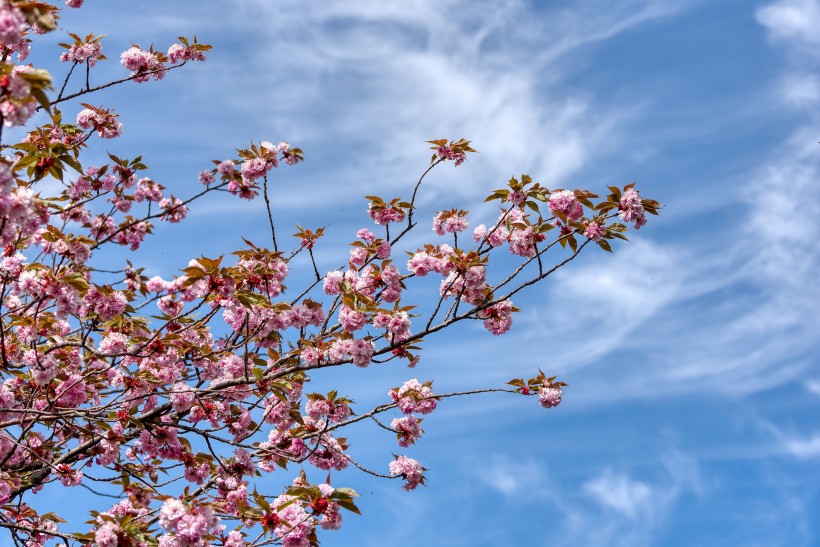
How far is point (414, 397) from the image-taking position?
7.38 m

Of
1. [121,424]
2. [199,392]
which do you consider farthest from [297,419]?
[121,424]

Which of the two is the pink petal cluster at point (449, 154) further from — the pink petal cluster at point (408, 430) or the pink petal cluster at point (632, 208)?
the pink petal cluster at point (408, 430)

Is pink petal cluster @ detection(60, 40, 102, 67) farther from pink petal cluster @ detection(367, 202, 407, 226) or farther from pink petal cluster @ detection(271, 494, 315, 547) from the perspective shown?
pink petal cluster @ detection(271, 494, 315, 547)

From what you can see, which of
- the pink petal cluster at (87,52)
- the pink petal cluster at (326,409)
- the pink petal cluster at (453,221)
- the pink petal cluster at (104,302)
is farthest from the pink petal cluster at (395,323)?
the pink petal cluster at (87,52)

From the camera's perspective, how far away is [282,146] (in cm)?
856

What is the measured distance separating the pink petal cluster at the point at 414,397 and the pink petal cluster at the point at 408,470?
1.76ft

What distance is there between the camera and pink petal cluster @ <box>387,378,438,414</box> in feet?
24.2

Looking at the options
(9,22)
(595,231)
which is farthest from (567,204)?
(9,22)

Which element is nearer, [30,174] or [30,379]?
[30,174]

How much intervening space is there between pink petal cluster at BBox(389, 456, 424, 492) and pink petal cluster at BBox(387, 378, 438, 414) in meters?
0.54

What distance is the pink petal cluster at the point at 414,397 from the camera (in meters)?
7.38

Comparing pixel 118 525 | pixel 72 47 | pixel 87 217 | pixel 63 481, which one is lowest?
pixel 118 525

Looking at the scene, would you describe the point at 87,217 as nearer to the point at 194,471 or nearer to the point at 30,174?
the point at 30,174

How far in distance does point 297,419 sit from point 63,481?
8.36ft
